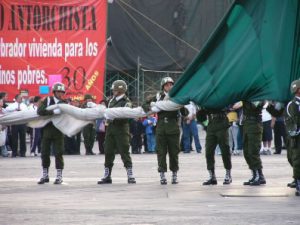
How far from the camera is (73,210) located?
1491 cm

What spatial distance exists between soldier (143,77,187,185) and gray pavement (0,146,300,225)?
34 cm

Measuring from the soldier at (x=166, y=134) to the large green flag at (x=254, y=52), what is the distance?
3318mm

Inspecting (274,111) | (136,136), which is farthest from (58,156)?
(136,136)

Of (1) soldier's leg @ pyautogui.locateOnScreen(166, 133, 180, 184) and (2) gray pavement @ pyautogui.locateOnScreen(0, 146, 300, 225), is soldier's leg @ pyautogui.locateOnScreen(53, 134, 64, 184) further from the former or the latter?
(1) soldier's leg @ pyautogui.locateOnScreen(166, 133, 180, 184)

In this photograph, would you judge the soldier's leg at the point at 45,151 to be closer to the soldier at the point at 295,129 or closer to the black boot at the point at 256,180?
the black boot at the point at 256,180

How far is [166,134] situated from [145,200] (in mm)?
3554

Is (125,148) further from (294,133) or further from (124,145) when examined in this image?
(294,133)

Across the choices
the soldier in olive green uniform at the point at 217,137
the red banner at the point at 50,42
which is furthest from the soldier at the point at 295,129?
the red banner at the point at 50,42

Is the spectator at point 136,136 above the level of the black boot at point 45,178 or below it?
above

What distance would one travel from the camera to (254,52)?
634 inches

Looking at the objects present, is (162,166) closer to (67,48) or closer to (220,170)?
(220,170)

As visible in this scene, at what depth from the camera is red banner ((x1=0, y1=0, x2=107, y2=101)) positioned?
36031 millimetres

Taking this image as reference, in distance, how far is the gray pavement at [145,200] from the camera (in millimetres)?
13883

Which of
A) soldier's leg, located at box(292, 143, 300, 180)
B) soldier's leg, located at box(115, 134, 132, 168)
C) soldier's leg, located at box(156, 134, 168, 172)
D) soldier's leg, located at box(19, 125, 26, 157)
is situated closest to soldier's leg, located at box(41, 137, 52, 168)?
soldier's leg, located at box(115, 134, 132, 168)
